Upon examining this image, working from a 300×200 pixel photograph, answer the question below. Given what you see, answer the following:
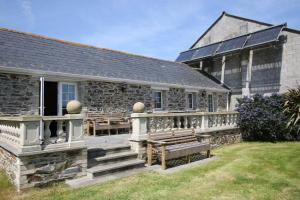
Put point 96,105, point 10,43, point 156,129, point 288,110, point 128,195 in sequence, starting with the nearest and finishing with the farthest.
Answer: point 128,195 → point 156,129 → point 10,43 → point 96,105 → point 288,110

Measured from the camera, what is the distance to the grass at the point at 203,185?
5332 millimetres

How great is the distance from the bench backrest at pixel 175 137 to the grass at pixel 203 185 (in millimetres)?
1224

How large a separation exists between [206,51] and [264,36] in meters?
5.29

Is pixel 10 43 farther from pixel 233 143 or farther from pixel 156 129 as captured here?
pixel 233 143

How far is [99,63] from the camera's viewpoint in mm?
13227

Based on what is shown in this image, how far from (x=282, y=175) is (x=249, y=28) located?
15.7 meters

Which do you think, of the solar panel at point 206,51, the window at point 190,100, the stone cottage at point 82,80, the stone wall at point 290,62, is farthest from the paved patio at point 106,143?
the solar panel at point 206,51

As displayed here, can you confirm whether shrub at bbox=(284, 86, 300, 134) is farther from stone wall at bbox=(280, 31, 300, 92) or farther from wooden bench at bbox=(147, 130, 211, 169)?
wooden bench at bbox=(147, 130, 211, 169)

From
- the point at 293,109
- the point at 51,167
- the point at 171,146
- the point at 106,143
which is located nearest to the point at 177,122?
the point at 171,146

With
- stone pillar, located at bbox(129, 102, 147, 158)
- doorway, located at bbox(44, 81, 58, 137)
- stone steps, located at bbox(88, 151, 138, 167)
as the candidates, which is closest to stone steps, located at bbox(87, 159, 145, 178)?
stone steps, located at bbox(88, 151, 138, 167)

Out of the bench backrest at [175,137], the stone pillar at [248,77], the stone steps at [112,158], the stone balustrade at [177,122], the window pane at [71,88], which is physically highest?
the stone pillar at [248,77]

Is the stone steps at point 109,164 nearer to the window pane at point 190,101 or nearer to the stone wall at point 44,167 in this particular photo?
the stone wall at point 44,167

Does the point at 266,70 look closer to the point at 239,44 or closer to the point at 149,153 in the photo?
the point at 239,44

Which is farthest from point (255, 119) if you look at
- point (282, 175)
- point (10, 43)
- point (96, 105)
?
point (10, 43)
